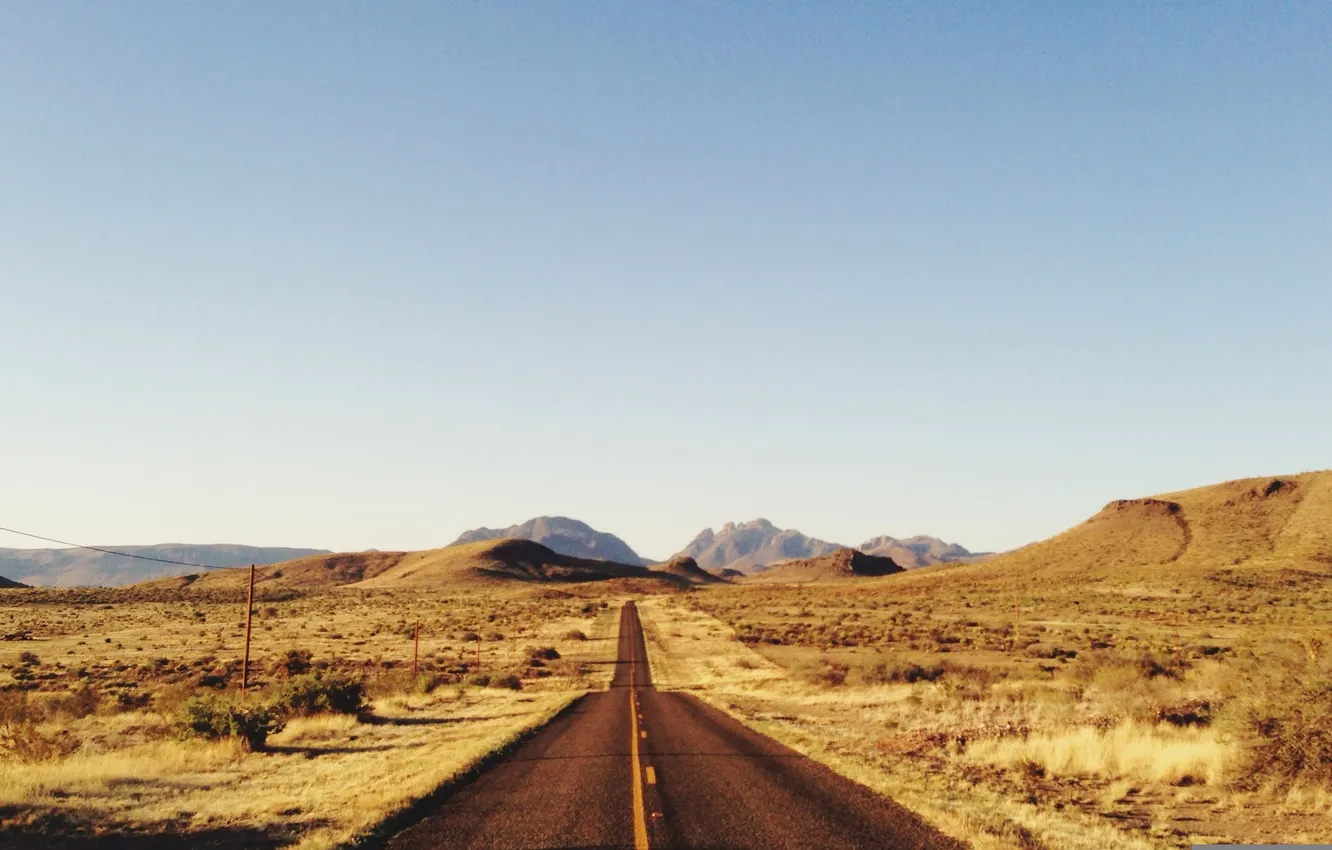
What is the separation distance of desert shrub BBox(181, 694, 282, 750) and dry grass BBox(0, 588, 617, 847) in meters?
0.36

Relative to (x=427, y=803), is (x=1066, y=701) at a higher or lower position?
lower

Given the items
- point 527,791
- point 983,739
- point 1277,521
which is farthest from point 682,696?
point 1277,521

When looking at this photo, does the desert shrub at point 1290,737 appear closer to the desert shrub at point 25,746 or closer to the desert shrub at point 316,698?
the desert shrub at point 25,746

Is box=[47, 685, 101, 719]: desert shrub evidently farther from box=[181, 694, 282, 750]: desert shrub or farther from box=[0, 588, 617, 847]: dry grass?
A: box=[181, 694, 282, 750]: desert shrub

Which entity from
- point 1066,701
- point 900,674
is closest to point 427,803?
point 1066,701

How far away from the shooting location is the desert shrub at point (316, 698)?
2564 centimetres

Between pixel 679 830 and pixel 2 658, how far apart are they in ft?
180

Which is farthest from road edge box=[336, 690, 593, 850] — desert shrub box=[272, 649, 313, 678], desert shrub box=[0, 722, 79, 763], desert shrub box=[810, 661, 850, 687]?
desert shrub box=[272, 649, 313, 678]

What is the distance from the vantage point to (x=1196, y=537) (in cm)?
12462

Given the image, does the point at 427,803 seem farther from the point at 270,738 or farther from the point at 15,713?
the point at 15,713

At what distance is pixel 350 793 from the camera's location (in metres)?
13.9

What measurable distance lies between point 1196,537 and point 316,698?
446 feet

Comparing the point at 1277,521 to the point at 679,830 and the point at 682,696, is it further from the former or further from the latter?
the point at 679,830

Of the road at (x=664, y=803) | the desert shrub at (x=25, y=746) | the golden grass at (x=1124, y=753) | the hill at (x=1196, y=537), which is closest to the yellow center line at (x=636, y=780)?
the road at (x=664, y=803)
